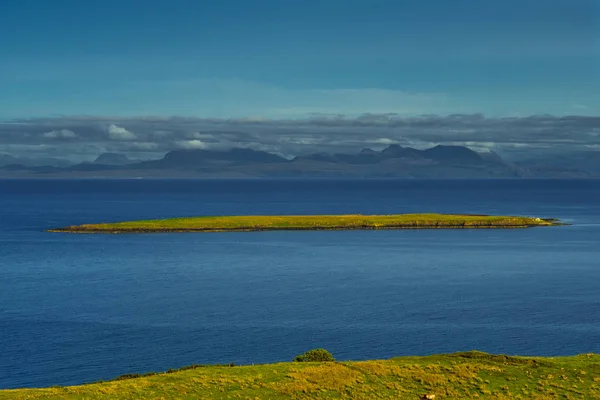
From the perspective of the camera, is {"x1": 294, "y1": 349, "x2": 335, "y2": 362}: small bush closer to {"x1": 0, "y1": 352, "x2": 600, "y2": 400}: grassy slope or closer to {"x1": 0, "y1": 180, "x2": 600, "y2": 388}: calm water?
{"x1": 0, "y1": 352, "x2": 600, "y2": 400}: grassy slope

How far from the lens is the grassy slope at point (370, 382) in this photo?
169ft

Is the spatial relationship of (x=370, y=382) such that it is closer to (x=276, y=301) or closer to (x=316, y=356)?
(x=316, y=356)

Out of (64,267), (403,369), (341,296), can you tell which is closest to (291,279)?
(341,296)

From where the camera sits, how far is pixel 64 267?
136 m

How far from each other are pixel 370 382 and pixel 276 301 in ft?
157

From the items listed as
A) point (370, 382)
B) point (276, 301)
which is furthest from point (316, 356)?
point (276, 301)

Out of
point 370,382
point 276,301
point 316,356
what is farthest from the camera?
point 276,301

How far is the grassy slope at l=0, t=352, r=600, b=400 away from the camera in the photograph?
51.4 m

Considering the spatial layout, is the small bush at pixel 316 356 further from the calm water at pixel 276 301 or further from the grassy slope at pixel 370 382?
the calm water at pixel 276 301

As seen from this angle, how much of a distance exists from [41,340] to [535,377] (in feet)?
163

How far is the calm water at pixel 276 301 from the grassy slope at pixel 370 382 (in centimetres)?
1322

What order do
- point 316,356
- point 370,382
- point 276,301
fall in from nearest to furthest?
point 370,382, point 316,356, point 276,301

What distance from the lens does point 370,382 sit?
177ft

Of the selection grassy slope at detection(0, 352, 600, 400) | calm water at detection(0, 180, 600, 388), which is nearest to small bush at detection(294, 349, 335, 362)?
grassy slope at detection(0, 352, 600, 400)
